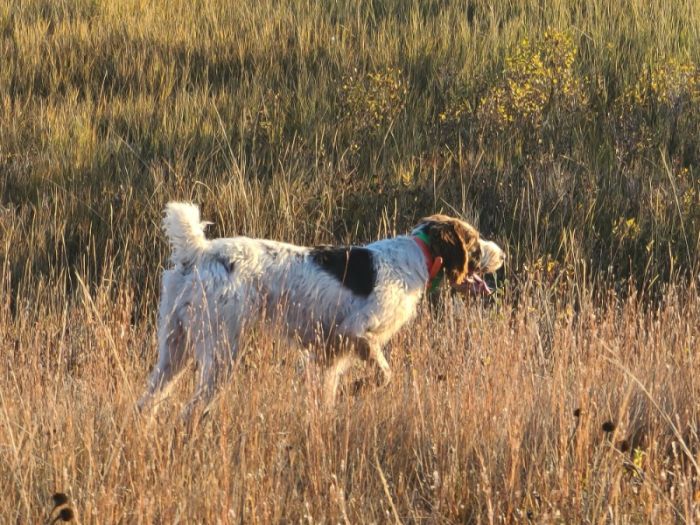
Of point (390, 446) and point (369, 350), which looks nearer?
point (390, 446)

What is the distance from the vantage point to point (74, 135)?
9430 millimetres

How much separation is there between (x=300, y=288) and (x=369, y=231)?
267 centimetres

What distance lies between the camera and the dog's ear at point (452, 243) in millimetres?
5852

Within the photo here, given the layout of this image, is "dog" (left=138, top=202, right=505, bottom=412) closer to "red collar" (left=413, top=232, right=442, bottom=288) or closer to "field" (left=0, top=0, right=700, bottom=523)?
"red collar" (left=413, top=232, right=442, bottom=288)

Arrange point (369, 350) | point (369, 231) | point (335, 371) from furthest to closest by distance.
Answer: point (369, 231), point (369, 350), point (335, 371)

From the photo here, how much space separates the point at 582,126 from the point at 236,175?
301 centimetres

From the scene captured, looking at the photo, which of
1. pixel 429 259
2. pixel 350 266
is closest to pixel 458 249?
pixel 429 259

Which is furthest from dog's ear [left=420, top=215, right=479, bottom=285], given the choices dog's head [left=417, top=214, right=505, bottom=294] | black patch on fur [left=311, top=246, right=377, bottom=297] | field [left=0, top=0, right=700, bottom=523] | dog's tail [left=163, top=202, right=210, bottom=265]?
dog's tail [left=163, top=202, right=210, bottom=265]

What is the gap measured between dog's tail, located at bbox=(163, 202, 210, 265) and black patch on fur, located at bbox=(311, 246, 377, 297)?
62cm

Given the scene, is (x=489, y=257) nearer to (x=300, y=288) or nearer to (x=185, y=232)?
(x=300, y=288)

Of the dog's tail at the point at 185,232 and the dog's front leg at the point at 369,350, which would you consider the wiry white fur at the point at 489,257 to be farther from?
the dog's tail at the point at 185,232

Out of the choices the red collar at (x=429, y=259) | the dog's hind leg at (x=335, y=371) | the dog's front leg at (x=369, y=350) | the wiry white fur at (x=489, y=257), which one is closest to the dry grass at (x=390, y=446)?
the dog's hind leg at (x=335, y=371)

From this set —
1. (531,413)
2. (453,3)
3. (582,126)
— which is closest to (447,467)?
(531,413)

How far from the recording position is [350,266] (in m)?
5.68
